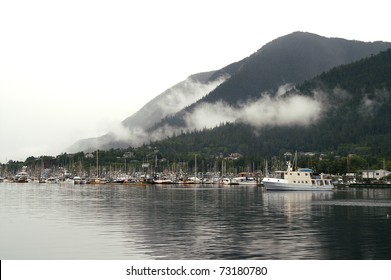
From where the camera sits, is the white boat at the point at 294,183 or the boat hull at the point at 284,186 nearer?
the boat hull at the point at 284,186

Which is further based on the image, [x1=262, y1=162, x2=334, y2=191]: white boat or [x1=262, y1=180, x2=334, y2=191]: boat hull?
[x1=262, y1=162, x2=334, y2=191]: white boat

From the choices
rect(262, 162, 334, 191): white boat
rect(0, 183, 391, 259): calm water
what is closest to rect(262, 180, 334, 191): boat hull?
rect(262, 162, 334, 191): white boat

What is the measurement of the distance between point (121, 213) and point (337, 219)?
28.9m

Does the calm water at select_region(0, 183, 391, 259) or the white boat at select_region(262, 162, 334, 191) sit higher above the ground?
the white boat at select_region(262, 162, 334, 191)

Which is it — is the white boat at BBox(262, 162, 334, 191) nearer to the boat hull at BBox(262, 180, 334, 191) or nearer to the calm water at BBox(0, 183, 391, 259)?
the boat hull at BBox(262, 180, 334, 191)

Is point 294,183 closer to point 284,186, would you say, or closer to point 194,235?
point 284,186

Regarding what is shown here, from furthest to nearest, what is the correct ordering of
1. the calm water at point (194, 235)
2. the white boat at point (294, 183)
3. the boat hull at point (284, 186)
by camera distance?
1. the white boat at point (294, 183)
2. the boat hull at point (284, 186)
3. the calm water at point (194, 235)

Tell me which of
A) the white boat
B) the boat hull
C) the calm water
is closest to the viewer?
the calm water

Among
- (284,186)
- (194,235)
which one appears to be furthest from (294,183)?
(194,235)

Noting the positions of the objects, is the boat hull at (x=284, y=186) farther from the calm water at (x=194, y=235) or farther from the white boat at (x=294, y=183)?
the calm water at (x=194, y=235)

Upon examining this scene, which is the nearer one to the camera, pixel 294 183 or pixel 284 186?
pixel 284 186

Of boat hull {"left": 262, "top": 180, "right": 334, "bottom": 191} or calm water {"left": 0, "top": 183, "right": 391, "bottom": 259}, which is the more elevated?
boat hull {"left": 262, "top": 180, "right": 334, "bottom": 191}

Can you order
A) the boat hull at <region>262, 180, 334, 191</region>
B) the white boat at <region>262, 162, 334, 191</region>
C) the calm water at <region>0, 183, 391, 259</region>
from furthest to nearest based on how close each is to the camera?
1. the white boat at <region>262, 162, 334, 191</region>
2. the boat hull at <region>262, 180, 334, 191</region>
3. the calm water at <region>0, 183, 391, 259</region>

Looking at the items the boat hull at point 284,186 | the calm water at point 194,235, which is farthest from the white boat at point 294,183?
the calm water at point 194,235
